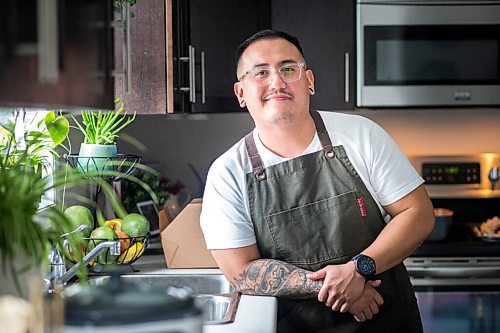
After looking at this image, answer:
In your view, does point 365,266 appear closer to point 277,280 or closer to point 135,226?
point 277,280

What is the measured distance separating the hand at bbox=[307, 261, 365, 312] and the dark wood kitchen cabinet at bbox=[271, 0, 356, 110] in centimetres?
132

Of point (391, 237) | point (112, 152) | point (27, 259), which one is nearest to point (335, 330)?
point (391, 237)

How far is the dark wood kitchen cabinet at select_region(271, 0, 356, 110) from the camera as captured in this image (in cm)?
371

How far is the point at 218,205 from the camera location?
2.65m

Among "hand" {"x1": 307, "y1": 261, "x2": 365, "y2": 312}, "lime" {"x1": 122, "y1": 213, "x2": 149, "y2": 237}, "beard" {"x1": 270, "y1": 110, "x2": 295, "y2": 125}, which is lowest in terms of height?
"hand" {"x1": 307, "y1": 261, "x2": 365, "y2": 312}

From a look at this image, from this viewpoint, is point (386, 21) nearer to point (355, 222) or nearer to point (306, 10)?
point (306, 10)

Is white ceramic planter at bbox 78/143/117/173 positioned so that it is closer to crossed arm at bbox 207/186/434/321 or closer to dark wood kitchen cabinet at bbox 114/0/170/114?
dark wood kitchen cabinet at bbox 114/0/170/114

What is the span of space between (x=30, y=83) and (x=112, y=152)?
1.74 m

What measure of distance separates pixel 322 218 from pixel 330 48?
4.06 feet

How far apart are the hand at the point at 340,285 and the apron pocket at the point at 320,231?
0.12 metres

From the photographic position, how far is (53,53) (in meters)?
1.21

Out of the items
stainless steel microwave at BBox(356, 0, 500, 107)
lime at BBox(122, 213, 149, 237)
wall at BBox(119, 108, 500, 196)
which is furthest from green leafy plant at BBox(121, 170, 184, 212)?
stainless steel microwave at BBox(356, 0, 500, 107)

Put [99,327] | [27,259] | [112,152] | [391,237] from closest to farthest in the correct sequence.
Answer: [99,327] → [27,259] → [391,237] → [112,152]

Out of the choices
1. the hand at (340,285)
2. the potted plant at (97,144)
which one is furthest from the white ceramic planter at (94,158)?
the hand at (340,285)
